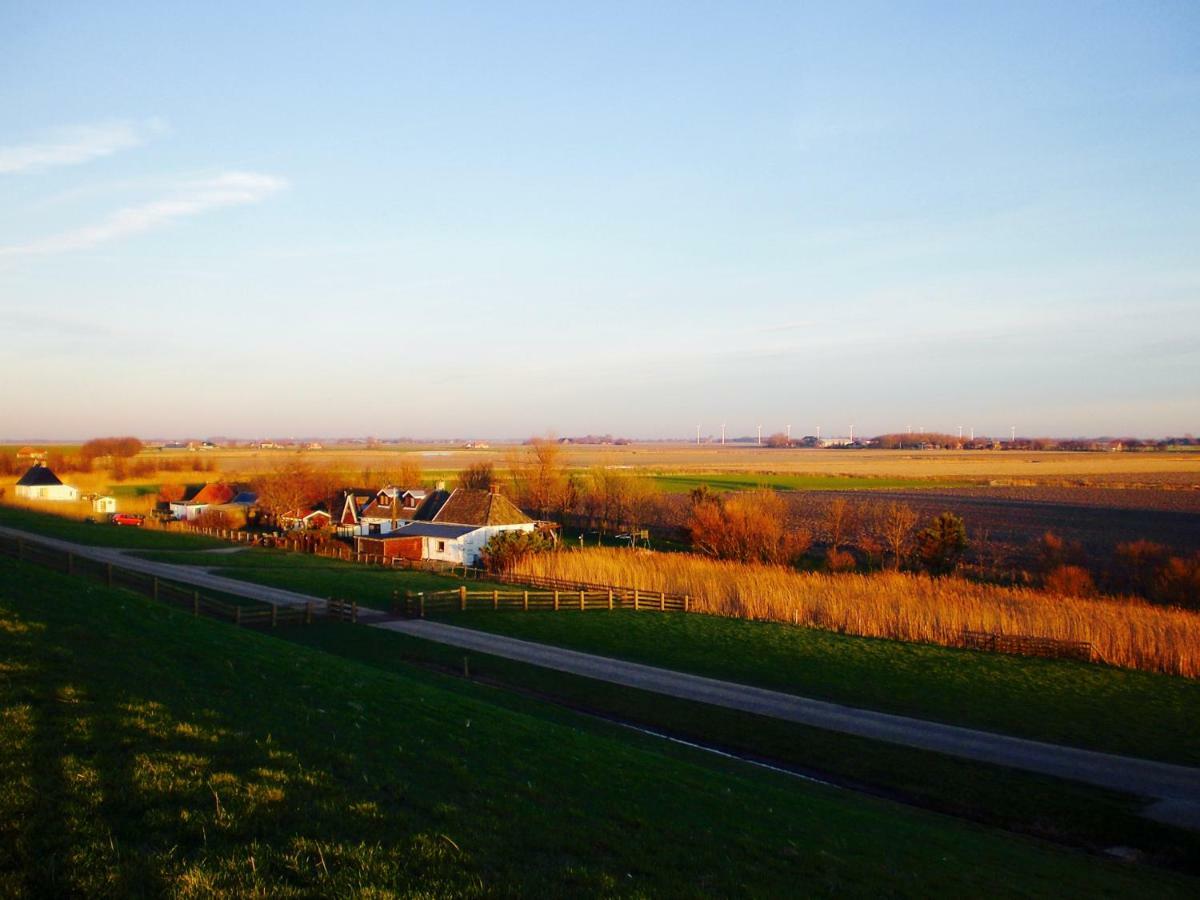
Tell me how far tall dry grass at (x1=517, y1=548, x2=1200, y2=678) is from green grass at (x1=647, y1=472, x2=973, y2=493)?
176ft

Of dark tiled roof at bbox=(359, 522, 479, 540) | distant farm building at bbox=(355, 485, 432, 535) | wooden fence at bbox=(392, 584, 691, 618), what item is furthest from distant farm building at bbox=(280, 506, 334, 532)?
wooden fence at bbox=(392, 584, 691, 618)

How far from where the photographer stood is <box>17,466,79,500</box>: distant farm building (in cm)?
8125

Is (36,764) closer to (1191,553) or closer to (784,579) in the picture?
(784,579)

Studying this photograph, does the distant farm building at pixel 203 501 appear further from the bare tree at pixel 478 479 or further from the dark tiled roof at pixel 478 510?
the dark tiled roof at pixel 478 510

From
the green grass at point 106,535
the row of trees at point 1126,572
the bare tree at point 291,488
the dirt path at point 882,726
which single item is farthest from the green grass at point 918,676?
the bare tree at point 291,488

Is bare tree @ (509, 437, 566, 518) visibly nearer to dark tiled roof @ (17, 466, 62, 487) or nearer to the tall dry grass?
the tall dry grass

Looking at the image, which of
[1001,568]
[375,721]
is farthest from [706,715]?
[1001,568]

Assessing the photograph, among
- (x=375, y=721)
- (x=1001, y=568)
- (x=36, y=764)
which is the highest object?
(x=36, y=764)

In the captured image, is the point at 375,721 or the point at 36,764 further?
the point at 375,721

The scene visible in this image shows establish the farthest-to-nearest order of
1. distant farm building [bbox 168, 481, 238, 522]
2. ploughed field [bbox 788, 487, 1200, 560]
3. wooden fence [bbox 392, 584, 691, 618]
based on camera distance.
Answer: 1. distant farm building [bbox 168, 481, 238, 522]
2. ploughed field [bbox 788, 487, 1200, 560]
3. wooden fence [bbox 392, 584, 691, 618]

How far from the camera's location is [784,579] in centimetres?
3912

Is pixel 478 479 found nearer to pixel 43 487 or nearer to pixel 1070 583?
pixel 43 487

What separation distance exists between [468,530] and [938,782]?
4209 cm

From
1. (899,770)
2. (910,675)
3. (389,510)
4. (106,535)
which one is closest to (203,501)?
(389,510)
